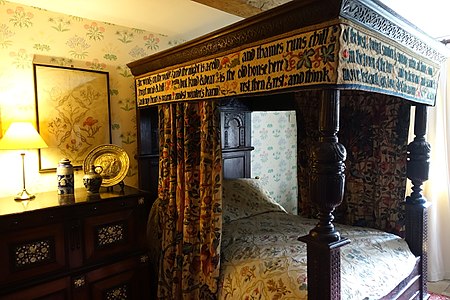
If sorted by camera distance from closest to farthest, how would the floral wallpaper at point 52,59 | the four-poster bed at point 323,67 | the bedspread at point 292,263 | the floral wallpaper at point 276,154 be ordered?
the four-poster bed at point 323,67
the bedspread at point 292,263
the floral wallpaper at point 52,59
the floral wallpaper at point 276,154

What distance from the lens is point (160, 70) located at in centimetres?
226

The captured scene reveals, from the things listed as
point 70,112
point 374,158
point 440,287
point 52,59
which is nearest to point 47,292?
point 70,112

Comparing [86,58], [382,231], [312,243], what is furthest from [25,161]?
[382,231]

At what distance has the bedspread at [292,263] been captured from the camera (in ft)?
5.37

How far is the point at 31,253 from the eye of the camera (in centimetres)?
180

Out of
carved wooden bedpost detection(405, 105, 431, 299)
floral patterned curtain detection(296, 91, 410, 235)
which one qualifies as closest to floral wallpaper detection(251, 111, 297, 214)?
floral patterned curtain detection(296, 91, 410, 235)

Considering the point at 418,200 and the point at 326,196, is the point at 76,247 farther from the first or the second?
the point at 418,200

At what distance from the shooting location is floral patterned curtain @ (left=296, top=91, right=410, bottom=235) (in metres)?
2.28

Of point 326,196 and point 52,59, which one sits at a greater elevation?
point 52,59

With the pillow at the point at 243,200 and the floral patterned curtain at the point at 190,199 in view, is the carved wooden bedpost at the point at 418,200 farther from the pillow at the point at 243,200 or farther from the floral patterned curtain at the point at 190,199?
the floral patterned curtain at the point at 190,199

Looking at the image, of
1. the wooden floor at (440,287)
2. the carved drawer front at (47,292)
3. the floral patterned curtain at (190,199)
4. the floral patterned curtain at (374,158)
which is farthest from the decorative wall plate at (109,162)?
the wooden floor at (440,287)

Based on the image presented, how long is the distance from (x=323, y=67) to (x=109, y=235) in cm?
168

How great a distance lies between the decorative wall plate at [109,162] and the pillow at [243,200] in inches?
35.0

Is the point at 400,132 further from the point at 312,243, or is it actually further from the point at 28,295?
the point at 28,295
